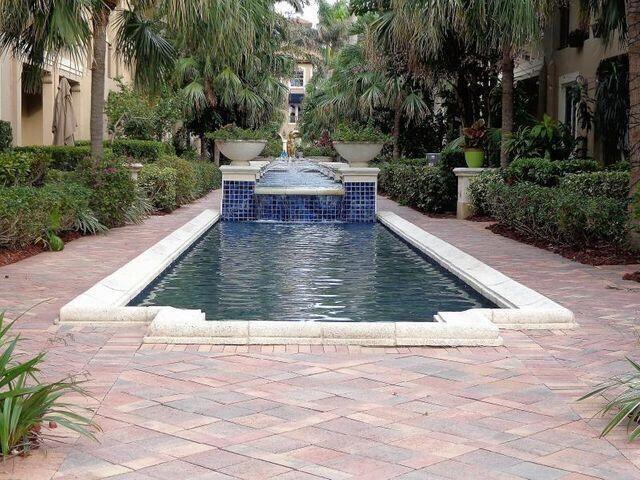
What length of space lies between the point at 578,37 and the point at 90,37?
10.0m

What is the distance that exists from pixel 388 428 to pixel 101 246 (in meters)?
7.86

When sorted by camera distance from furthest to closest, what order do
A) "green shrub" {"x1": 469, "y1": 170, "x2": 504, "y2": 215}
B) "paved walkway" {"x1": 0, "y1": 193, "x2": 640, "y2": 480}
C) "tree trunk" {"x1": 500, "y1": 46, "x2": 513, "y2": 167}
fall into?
"tree trunk" {"x1": 500, "y1": 46, "x2": 513, "y2": 167}, "green shrub" {"x1": 469, "y1": 170, "x2": 504, "y2": 215}, "paved walkway" {"x1": 0, "y1": 193, "x2": 640, "y2": 480}

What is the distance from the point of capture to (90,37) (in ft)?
43.8

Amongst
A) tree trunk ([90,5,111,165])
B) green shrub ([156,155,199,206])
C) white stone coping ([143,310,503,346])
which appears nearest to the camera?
white stone coping ([143,310,503,346])

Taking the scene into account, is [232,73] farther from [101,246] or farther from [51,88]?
[101,246]

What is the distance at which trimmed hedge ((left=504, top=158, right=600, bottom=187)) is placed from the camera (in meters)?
14.1

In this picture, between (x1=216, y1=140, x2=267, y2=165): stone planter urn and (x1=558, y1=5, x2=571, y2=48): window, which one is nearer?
(x1=558, y1=5, x2=571, y2=48): window

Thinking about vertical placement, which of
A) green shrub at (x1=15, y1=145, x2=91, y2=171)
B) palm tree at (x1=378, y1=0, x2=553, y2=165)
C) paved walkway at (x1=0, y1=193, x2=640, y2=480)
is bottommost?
paved walkway at (x1=0, y1=193, x2=640, y2=480)

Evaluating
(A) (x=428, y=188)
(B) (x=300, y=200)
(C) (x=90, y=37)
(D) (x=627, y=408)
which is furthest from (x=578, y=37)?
(D) (x=627, y=408)

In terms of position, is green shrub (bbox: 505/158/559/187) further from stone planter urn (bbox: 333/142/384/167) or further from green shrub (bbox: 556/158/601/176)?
stone planter urn (bbox: 333/142/384/167)

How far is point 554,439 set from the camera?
407 cm

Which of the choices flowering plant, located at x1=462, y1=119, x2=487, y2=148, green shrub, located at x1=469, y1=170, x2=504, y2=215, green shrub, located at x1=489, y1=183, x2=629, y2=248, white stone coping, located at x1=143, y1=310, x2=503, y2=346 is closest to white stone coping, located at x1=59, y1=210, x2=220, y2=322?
white stone coping, located at x1=143, y1=310, x2=503, y2=346

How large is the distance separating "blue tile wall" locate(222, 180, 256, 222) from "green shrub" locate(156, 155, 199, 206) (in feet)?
5.16

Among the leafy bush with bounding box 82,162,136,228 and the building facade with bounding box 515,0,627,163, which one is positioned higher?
the building facade with bounding box 515,0,627,163
